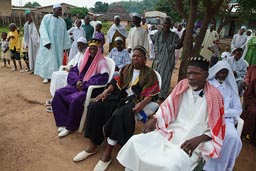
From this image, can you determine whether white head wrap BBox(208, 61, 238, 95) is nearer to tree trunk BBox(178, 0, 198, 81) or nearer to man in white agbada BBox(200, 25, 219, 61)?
tree trunk BBox(178, 0, 198, 81)

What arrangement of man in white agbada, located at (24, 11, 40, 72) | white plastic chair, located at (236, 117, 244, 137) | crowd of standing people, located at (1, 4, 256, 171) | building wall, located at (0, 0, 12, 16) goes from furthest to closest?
building wall, located at (0, 0, 12, 16) → man in white agbada, located at (24, 11, 40, 72) → white plastic chair, located at (236, 117, 244, 137) → crowd of standing people, located at (1, 4, 256, 171)

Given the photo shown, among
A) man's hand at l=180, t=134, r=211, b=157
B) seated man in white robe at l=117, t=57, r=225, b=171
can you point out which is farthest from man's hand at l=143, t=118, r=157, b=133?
man's hand at l=180, t=134, r=211, b=157

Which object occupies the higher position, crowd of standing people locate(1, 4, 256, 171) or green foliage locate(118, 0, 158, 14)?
green foliage locate(118, 0, 158, 14)

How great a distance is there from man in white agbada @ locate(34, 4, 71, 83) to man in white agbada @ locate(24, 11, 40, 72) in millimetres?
1055

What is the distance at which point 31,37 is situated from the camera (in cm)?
722

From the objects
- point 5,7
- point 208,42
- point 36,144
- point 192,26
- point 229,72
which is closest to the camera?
point 229,72

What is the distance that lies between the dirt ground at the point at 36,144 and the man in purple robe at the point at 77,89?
0.25m

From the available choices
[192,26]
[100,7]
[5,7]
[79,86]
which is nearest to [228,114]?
[79,86]

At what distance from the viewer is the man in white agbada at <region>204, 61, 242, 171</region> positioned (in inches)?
113

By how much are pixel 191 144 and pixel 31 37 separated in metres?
6.32

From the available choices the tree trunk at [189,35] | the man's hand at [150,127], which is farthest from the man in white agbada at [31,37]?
the man's hand at [150,127]

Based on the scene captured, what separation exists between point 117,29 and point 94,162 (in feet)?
15.7

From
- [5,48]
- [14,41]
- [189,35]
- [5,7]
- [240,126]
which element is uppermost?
[5,7]

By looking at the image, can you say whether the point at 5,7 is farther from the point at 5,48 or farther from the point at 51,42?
the point at 51,42
